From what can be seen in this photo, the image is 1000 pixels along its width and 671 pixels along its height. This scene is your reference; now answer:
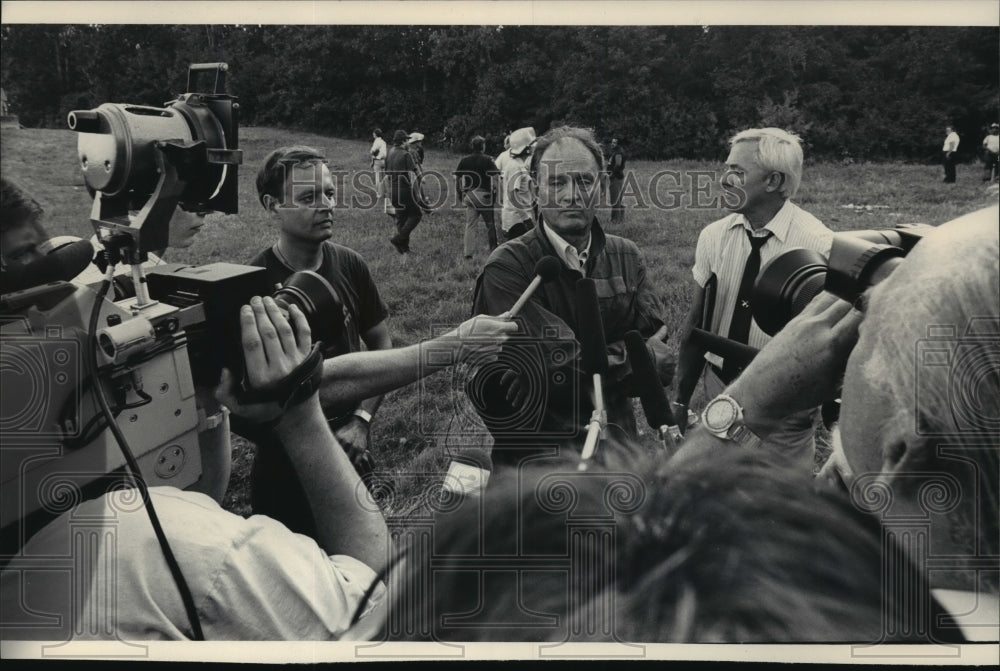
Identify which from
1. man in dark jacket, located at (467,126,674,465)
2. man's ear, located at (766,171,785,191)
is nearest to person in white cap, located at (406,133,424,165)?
man in dark jacket, located at (467,126,674,465)

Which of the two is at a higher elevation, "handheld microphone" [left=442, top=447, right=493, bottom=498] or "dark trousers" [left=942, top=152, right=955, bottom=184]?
"dark trousers" [left=942, top=152, right=955, bottom=184]

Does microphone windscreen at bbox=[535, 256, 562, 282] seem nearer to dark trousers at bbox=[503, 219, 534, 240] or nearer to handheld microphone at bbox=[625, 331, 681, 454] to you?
dark trousers at bbox=[503, 219, 534, 240]

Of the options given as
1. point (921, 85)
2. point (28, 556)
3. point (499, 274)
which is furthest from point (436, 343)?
point (921, 85)

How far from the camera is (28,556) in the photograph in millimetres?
3256

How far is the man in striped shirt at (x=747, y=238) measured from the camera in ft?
10.7

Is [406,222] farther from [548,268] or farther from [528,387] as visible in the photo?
[528,387]

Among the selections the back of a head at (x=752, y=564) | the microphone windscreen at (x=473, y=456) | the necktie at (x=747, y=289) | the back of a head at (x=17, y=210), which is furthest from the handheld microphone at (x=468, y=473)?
the back of a head at (x=17, y=210)

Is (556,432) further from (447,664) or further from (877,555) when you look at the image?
(877,555)

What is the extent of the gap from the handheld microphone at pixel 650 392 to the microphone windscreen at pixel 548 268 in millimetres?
372

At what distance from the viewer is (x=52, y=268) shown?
3111mm

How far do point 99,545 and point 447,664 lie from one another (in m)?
1.37

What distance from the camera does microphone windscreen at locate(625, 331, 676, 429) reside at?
10.8 feet

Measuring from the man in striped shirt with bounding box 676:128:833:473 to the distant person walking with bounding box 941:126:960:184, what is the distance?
53 cm

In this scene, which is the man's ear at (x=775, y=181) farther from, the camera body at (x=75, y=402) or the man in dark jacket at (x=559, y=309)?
the camera body at (x=75, y=402)
